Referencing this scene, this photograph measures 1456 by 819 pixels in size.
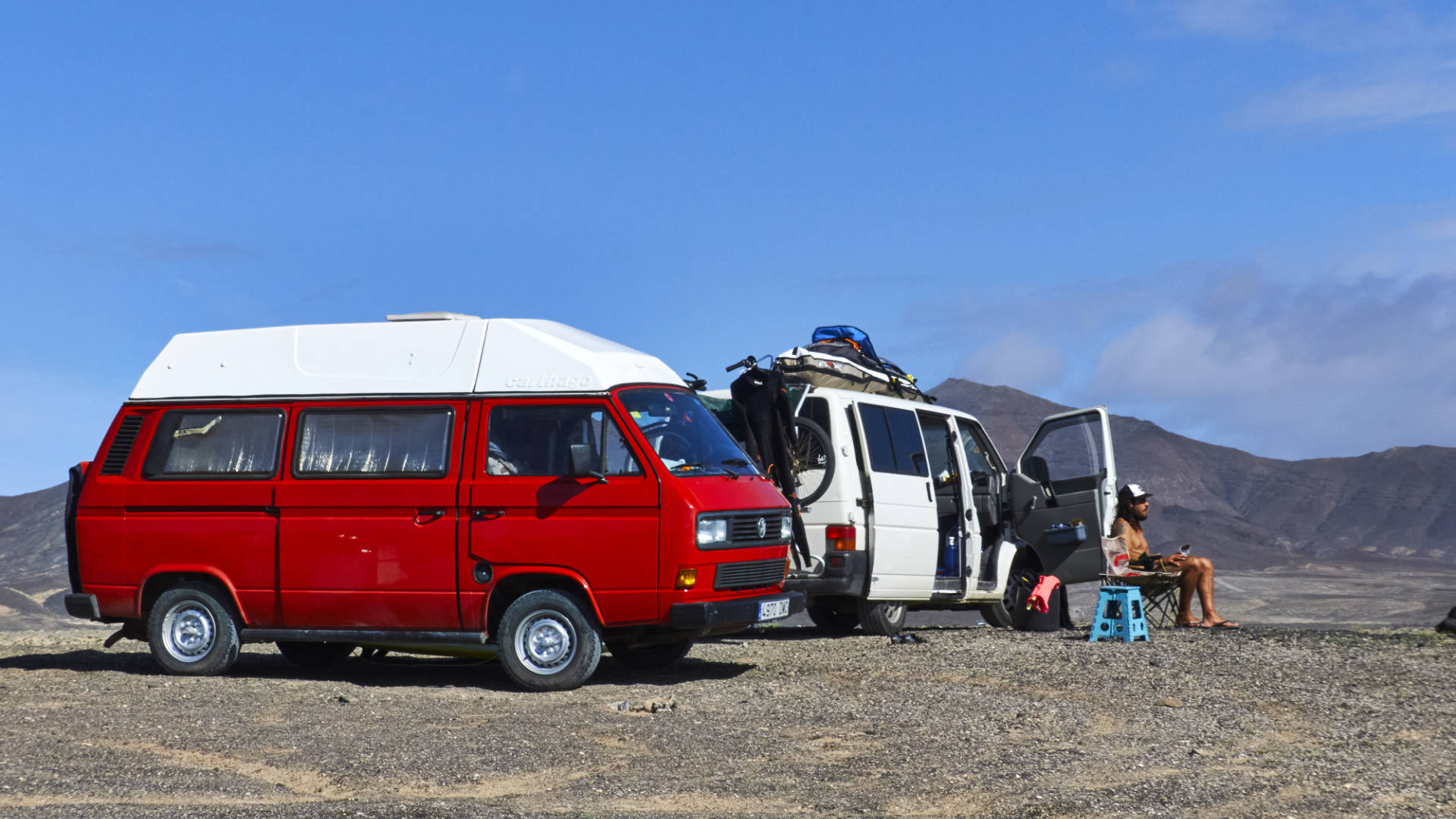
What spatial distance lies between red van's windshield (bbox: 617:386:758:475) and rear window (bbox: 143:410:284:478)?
9.15 ft

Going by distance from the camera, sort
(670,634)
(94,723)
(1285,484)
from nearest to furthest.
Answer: (94,723), (670,634), (1285,484)

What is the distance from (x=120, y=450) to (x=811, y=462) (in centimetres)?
563

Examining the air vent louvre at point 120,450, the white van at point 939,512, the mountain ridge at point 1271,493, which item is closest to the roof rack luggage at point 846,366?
the white van at point 939,512

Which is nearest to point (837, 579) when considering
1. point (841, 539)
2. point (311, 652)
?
point (841, 539)

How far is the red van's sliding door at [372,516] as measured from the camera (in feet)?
33.8

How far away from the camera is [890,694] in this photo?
9961mm

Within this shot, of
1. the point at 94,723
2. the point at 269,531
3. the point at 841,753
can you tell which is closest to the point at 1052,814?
the point at 841,753

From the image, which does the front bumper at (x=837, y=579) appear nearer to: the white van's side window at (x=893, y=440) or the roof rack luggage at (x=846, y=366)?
the white van's side window at (x=893, y=440)

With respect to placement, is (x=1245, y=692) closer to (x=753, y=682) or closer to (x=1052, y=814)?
(x=753, y=682)

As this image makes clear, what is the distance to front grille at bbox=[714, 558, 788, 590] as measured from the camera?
397 inches

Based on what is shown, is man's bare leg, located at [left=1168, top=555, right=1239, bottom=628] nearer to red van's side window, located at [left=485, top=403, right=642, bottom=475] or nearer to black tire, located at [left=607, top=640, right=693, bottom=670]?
black tire, located at [left=607, top=640, right=693, bottom=670]

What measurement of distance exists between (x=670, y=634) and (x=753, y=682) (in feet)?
2.33

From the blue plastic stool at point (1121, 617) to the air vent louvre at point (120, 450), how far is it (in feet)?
27.8

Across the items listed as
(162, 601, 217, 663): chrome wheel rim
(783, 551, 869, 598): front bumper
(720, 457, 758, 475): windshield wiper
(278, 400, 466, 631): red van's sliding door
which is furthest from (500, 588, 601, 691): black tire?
(783, 551, 869, 598): front bumper
